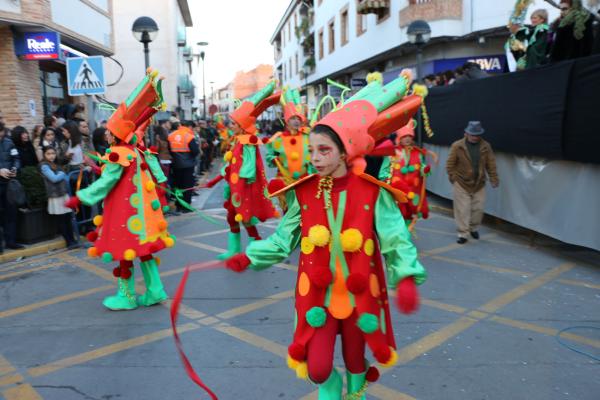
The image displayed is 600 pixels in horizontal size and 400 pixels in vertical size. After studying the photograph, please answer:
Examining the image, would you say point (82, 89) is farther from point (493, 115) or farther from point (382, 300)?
point (382, 300)

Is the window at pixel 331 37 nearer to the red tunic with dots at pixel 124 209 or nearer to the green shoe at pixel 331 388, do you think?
the red tunic with dots at pixel 124 209

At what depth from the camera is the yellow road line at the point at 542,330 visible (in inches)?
170

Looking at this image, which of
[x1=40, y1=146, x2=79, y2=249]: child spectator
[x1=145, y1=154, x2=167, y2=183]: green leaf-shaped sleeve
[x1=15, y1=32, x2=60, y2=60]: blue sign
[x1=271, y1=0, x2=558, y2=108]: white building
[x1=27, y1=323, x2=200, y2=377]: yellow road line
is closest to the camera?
[x1=27, y1=323, x2=200, y2=377]: yellow road line

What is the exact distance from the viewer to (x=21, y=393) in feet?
11.8

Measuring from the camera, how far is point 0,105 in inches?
448

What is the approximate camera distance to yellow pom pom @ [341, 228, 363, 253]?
259 cm

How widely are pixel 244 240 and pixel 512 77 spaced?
4.83 metres

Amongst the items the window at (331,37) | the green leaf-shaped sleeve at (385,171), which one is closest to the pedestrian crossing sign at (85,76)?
the green leaf-shaped sleeve at (385,171)

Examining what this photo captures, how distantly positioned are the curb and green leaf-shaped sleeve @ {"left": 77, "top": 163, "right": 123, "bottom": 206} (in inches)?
131

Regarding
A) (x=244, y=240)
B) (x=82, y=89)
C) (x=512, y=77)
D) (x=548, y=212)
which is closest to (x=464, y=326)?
(x=548, y=212)

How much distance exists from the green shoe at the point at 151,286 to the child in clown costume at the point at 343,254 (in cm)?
277

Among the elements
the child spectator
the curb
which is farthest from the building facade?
the curb

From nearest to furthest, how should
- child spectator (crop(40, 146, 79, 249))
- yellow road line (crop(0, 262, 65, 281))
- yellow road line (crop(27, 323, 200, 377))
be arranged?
yellow road line (crop(27, 323, 200, 377)), yellow road line (crop(0, 262, 65, 281)), child spectator (crop(40, 146, 79, 249))

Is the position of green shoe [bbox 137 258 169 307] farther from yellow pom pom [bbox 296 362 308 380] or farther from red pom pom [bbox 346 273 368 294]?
red pom pom [bbox 346 273 368 294]
